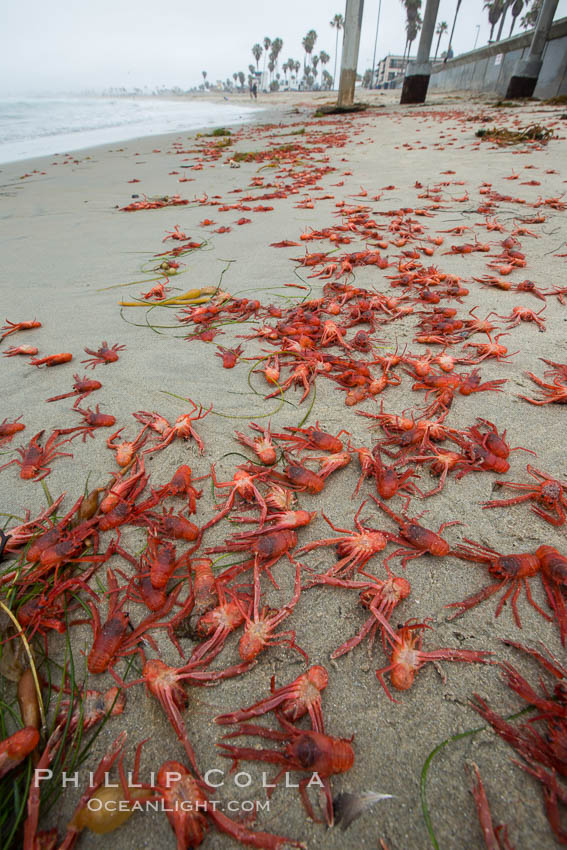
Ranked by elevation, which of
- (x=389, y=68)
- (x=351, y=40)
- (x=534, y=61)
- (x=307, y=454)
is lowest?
(x=307, y=454)

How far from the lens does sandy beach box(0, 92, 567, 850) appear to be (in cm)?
107

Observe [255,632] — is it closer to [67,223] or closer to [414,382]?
[414,382]

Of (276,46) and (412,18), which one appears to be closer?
(412,18)

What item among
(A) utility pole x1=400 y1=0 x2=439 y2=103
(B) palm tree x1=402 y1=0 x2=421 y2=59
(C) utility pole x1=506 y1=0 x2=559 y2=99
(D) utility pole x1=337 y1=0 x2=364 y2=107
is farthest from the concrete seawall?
(B) palm tree x1=402 y1=0 x2=421 y2=59

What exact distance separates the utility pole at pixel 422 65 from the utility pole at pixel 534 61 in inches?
241

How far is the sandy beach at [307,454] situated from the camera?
107cm

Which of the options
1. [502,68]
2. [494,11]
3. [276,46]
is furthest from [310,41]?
[502,68]

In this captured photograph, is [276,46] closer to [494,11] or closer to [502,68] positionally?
[494,11]

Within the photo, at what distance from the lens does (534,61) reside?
17875 mm

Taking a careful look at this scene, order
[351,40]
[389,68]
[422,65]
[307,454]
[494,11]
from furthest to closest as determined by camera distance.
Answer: [389,68], [494,11], [422,65], [351,40], [307,454]

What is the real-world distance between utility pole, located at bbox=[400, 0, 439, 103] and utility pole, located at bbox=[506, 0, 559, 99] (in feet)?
20.1

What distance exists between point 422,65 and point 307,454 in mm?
30894

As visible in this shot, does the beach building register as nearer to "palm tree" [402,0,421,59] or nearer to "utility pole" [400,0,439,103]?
"palm tree" [402,0,421,59]

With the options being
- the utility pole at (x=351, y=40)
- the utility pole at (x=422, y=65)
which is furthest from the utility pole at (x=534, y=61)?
the utility pole at (x=351, y=40)
